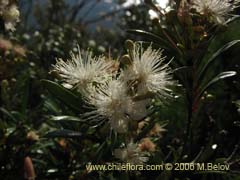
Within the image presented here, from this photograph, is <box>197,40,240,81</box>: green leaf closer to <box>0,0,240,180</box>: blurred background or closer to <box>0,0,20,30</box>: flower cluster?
<box>0,0,240,180</box>: blurred background

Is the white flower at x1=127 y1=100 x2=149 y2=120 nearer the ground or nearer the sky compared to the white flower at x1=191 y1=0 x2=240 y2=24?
nearer the ground

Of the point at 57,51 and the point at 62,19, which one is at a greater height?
the point at 62,19

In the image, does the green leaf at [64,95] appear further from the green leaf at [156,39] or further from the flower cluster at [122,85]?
the green leaf at [156,39]

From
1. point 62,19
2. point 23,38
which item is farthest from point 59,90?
point 62,19

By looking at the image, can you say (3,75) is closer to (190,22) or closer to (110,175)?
(110,175)

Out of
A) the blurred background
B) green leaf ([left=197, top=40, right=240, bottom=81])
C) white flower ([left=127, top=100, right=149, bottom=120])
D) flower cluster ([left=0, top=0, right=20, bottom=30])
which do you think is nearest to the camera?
white flower ([left=127, top=100, right=149, bottom=120])

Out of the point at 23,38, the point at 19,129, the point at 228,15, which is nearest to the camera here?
the point at 228,15

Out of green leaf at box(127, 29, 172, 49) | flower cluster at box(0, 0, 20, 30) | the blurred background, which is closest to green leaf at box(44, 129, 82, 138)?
the blurred background
